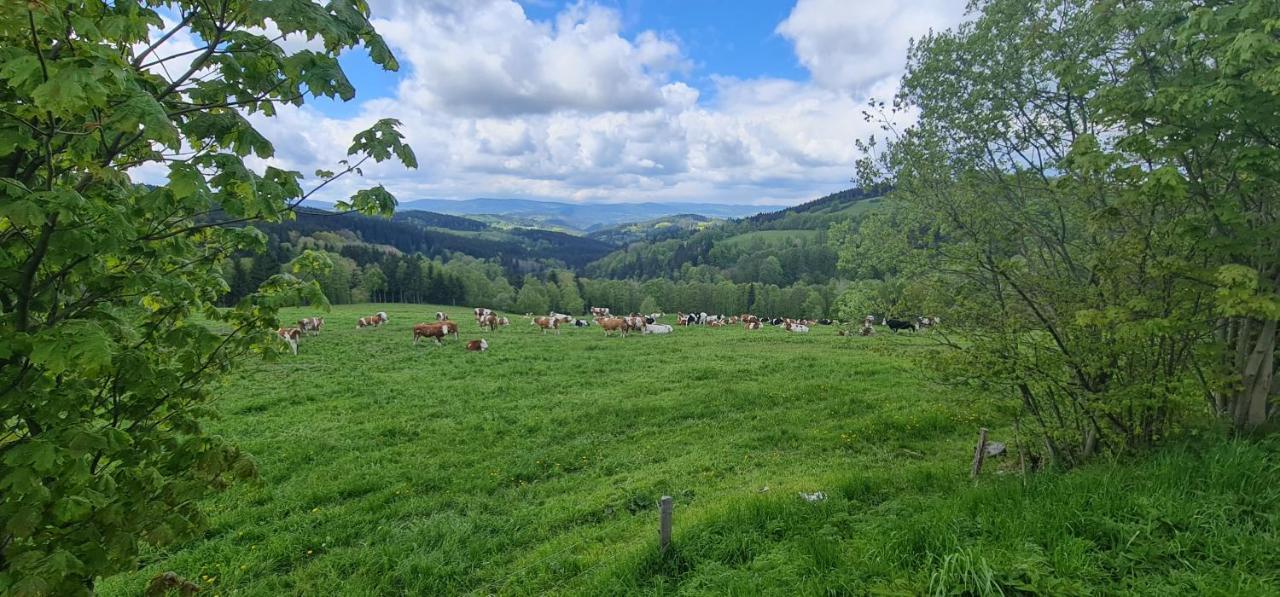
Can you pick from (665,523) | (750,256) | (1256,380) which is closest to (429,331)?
(665,523)

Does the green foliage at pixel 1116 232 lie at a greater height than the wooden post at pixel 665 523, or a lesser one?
greater

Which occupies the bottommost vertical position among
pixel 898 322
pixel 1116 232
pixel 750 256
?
pixel 750 256

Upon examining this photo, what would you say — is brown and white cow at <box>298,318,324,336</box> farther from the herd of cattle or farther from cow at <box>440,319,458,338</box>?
cow at <box>440,319,458,338</box>

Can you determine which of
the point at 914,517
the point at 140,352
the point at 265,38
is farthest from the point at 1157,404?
the point at 140,352

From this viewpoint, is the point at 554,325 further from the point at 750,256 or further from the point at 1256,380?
the point at 750,256

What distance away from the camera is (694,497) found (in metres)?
9.11

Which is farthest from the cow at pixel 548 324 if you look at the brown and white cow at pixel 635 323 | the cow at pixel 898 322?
the cow at pixel 898 322

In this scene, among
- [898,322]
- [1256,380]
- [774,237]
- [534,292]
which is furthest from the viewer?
[774,237]

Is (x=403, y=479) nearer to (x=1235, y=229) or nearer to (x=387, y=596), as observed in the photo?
(x=387, y=596)

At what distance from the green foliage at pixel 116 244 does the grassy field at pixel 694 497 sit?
3.05 ft

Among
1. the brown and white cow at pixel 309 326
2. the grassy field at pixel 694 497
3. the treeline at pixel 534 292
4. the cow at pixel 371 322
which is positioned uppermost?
the grassy field at pixel 694 497

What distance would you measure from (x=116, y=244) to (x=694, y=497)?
8049mm

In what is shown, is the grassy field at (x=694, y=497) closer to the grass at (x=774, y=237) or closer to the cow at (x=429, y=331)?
the cow at (x=429, y=331)

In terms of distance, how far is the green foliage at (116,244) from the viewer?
2.85 metres
